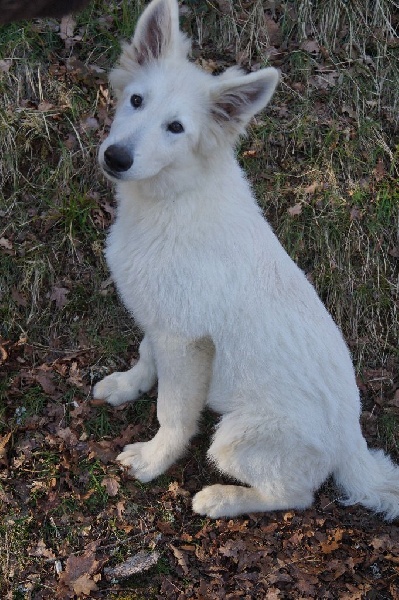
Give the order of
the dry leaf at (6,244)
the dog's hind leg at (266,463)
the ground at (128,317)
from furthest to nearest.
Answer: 1. the dry leaf at (6,244)
2. the ground at (128,317)
3. the dog's hind leg at (266,463)

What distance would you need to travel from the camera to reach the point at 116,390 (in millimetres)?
4586

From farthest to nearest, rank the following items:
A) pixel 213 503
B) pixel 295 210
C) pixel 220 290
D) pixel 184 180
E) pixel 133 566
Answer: pixel 295 210 < pixel 213 503 < pixel 133 566 < pixel 220 290 < pixel 184 180

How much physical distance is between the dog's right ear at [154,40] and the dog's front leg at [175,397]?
61.8 inches

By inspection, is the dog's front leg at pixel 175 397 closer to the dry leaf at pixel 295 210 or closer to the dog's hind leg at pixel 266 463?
the dog's hind leg at pixel 266 463

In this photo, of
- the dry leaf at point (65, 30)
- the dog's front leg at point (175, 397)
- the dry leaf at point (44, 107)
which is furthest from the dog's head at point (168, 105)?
the dry leaf at point (65, 30)

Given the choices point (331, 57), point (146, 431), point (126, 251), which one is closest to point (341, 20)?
point (331, 57)

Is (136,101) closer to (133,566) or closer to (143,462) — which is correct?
(143,462)

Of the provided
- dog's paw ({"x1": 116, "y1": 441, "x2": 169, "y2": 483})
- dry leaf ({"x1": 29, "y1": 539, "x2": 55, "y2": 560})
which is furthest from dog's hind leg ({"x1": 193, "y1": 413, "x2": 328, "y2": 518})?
dry leaf ({"x1": 29, "y1": 539, "x2": 55, "y2": 560})

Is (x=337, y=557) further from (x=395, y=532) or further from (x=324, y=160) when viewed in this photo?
(x=324, y=160)

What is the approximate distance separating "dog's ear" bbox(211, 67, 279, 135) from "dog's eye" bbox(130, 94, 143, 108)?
385 mm

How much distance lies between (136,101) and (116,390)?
2.27 m

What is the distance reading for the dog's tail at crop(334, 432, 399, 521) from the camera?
384cm

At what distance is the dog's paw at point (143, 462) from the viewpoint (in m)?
4.16

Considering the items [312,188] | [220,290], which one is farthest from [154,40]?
[312,188]
